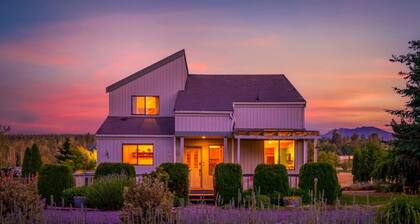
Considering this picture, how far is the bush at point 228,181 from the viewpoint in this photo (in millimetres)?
21728

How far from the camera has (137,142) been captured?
29.9 metres

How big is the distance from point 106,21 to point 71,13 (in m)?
2.32

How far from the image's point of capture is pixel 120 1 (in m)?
22.9

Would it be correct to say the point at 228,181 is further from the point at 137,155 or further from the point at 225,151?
the point at 137,155

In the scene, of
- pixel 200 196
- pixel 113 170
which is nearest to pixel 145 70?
pixel 200 196

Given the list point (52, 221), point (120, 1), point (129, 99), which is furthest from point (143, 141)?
point (52, 221)

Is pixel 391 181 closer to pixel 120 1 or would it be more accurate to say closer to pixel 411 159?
pixel 411 159

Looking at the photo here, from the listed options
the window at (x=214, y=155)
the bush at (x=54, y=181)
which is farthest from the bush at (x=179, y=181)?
the window at (x=214, y=155)

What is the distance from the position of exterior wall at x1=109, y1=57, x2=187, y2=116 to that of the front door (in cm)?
263

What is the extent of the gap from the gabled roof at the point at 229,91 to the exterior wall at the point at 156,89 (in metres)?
0.68

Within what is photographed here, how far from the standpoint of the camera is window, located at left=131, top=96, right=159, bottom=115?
3189cm

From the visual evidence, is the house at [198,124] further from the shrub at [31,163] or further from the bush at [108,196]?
the bush at [108,196]

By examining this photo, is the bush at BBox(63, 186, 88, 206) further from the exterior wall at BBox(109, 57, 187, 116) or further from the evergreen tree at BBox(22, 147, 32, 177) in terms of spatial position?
the evergreen tree at BBox(22, 147, 32, 177)

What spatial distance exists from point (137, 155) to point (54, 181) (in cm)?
837
